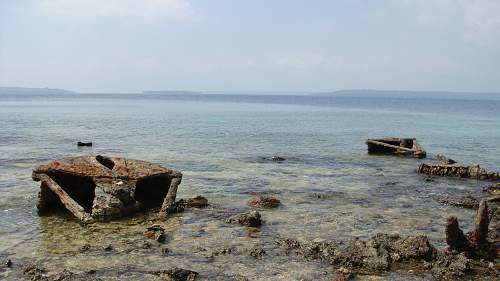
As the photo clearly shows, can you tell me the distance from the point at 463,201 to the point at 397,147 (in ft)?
48.6

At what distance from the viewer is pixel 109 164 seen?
54.0 feet

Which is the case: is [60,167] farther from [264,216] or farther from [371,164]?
[371,164]

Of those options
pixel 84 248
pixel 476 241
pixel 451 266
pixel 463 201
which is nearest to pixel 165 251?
pixel 84 248

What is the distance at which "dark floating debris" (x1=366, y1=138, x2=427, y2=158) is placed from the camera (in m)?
30.6

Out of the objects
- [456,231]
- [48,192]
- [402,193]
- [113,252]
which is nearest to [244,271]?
[113,252]

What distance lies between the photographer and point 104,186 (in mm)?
13805

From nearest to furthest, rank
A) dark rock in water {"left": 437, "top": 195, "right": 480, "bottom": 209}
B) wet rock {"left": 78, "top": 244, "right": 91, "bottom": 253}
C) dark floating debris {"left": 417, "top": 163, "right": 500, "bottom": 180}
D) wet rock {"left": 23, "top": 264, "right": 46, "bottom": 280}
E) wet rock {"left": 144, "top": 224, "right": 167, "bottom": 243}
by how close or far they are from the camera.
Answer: wet rock {"left": 23, "top": 264, "right": 46, "bottom": 280} → wet rock {"left": 78, "top": 244, "right": 91, "bottom": 253} → wet rock {"left": 144, "top": 224, "right": 167, "bottom": 243} → dark rock in water {"left": 437, "top": 195, "right": 480, "bottom": 209} → dark floating debris {"left": 417, "top": 163, "right": 500, "bottom": 180}

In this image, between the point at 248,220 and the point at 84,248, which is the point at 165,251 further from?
the point at 248,220

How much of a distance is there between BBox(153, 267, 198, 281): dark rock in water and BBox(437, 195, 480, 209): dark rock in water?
10.7 meters

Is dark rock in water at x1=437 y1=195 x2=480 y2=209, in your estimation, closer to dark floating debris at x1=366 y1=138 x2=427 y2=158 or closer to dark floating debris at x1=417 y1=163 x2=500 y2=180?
dark floating debris at x1=417 y1=163 x2=500 y2=180

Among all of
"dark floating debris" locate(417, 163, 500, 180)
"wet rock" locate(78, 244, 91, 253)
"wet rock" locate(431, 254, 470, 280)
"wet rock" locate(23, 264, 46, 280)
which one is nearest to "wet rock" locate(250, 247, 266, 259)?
"wet rock" locate(431, 254, 470, 280)

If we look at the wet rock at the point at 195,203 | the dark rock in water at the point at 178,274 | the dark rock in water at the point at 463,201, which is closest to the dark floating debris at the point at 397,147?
the dark rock in water at the point at 463,201

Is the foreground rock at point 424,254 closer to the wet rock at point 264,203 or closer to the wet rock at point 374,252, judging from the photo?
the wet rock at point 374,252

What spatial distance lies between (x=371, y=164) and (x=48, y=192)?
1841 centimetres
